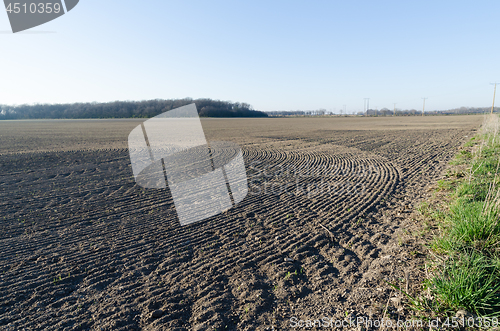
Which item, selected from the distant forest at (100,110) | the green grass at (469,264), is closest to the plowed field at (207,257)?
the green grass at (469,264)

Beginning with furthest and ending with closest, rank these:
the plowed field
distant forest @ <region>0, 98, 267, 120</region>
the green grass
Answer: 1. distant forest @ <region>0, 98, 267, 120</region>
2. the plowed field
3. the green grass

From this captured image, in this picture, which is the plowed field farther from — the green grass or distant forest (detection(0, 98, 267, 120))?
distant forest (detection(0, 98, 267, 120))

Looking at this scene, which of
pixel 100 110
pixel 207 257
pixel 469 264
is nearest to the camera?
pixel 469 264

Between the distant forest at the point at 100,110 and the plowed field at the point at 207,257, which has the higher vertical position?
the distant forest at the point at 100,110

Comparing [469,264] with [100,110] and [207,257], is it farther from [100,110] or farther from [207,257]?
[100,110]

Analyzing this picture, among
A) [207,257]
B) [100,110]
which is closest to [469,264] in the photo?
[207,257]

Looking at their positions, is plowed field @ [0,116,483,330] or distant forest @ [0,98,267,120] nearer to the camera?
plowed field @ [0,116,483,330]

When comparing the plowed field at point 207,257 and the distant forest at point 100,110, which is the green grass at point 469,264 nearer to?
the plowed field at point 207,257

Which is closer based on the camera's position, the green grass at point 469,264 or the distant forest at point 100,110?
the green grass at point 469,264

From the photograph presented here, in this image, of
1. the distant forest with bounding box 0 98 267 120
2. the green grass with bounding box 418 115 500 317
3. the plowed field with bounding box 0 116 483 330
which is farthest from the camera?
the distant forest with bounding box 0 98 267 120

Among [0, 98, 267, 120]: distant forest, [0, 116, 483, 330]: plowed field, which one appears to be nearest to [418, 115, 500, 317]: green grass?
[0, 116, 483, 330]: plowed field

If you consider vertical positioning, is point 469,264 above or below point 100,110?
below

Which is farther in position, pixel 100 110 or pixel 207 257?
pixel 100 110

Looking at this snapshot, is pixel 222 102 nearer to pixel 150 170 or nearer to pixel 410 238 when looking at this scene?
pixel 150 170
